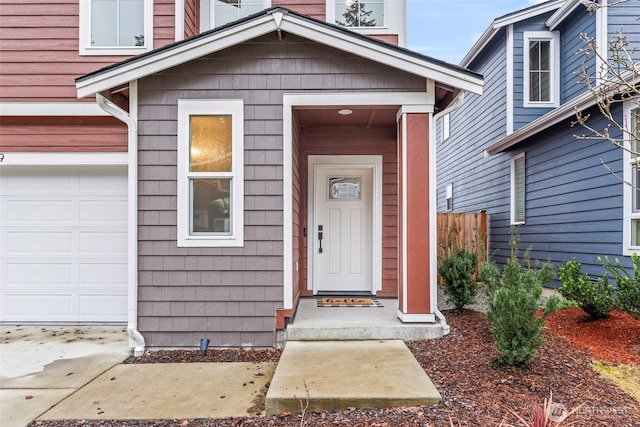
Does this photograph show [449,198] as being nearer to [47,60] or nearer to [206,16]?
[206,16]

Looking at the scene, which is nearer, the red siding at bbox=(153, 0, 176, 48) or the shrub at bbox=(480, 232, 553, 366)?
the shrub at bbox=(480, 232, 553, 366)

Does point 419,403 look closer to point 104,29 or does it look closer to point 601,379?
point 601,379

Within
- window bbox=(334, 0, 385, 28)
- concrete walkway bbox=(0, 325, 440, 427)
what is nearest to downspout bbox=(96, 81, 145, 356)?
concrete walkway bbox=(0, 325, 440, 427)

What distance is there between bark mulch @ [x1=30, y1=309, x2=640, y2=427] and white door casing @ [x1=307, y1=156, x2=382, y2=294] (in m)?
1.87

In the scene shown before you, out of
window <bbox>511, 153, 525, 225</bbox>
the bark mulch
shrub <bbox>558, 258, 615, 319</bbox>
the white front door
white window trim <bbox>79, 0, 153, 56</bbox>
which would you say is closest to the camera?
the bark mulch

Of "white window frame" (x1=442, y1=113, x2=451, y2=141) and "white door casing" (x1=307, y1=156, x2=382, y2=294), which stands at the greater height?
"white window frame" (x1=442, y1=113, x2=451, y2=141)

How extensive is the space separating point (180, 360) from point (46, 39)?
14.9ft

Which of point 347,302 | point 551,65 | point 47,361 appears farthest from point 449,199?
point 47,361

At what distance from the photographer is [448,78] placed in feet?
13.8

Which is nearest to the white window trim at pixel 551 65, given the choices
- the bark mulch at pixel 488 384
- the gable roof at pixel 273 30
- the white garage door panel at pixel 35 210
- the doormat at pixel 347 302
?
the gable roof at pixel 273 30

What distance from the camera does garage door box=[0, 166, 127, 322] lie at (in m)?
5.34

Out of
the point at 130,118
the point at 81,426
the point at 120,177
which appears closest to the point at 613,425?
the point at 81,426

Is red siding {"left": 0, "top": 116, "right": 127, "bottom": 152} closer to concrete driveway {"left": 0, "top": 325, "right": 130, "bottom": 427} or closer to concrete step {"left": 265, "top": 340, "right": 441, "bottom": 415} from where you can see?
concrete driveway {"left": 0, "top": 325, "right": 130, "bottom": 427}

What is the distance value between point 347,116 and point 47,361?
435cm
